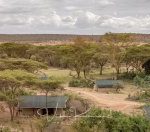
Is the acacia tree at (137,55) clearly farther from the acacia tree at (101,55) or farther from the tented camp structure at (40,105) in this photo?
the tented camp structure at (40,105)

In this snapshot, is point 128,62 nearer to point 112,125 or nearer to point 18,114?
point 18,114

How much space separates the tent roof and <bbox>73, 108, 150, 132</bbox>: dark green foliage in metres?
7.62

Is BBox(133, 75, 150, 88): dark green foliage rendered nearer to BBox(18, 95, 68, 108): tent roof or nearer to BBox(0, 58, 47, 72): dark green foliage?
BBox(0, 58, 47, 72): dark green foliage

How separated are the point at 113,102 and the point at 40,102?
8.31 metres

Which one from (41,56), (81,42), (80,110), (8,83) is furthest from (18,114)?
(41,56)

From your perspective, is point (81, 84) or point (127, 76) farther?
point (127, 76)

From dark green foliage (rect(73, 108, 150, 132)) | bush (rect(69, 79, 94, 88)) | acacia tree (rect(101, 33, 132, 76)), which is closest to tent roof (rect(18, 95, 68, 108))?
dark green foliage (rect(73, 108, 150, 132))

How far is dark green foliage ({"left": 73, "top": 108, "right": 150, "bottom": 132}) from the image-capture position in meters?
20.7

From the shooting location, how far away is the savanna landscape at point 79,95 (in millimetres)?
21875

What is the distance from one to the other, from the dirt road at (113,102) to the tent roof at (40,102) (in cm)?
499

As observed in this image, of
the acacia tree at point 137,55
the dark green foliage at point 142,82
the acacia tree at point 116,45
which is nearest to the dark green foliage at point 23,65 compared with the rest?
the dark green foliage at point 142,82

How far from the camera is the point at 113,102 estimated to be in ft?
117

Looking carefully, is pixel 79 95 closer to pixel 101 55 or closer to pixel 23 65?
pixel 23 65

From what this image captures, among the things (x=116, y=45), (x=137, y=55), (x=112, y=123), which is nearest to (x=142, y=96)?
(x=137, y=55)
